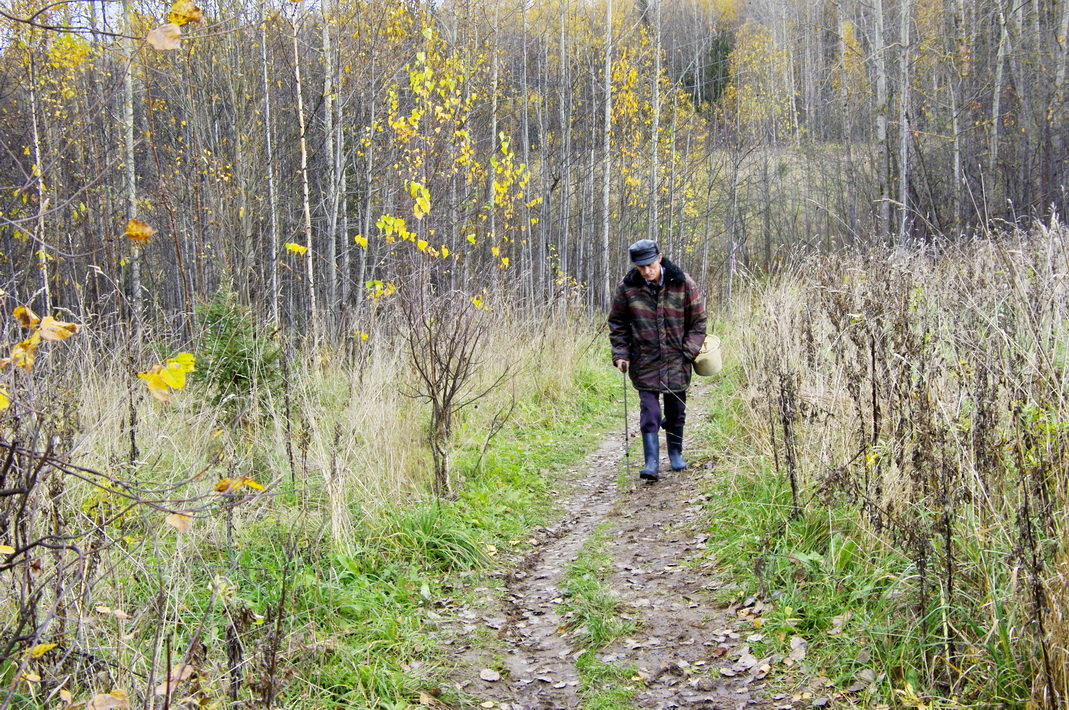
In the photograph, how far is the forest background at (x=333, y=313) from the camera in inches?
117

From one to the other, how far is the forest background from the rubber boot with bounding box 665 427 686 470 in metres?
0.79

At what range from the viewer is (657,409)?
6430 mm

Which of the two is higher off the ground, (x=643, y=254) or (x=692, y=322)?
(x=643, y=254)

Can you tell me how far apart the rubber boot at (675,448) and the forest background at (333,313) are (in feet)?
2.59

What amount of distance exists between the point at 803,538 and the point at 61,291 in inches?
471

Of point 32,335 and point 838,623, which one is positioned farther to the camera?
point 838,623

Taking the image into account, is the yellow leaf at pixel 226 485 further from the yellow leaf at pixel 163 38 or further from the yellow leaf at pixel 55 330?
the yellow leaf at pixel 163 38

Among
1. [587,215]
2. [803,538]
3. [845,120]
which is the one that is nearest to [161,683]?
[803,538]

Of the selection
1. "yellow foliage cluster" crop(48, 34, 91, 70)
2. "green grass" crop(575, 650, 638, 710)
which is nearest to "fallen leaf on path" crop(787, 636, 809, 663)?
"green grass" crop(575, 650, 638, 710)

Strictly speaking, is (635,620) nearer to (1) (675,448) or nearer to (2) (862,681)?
(2) (862,681)

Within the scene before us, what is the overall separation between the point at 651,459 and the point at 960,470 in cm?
322

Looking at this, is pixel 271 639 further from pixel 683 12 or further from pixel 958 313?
pixel 683 12

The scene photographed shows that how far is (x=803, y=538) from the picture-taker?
4.34 metres

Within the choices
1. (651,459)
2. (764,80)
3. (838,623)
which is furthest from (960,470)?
(764,80)
